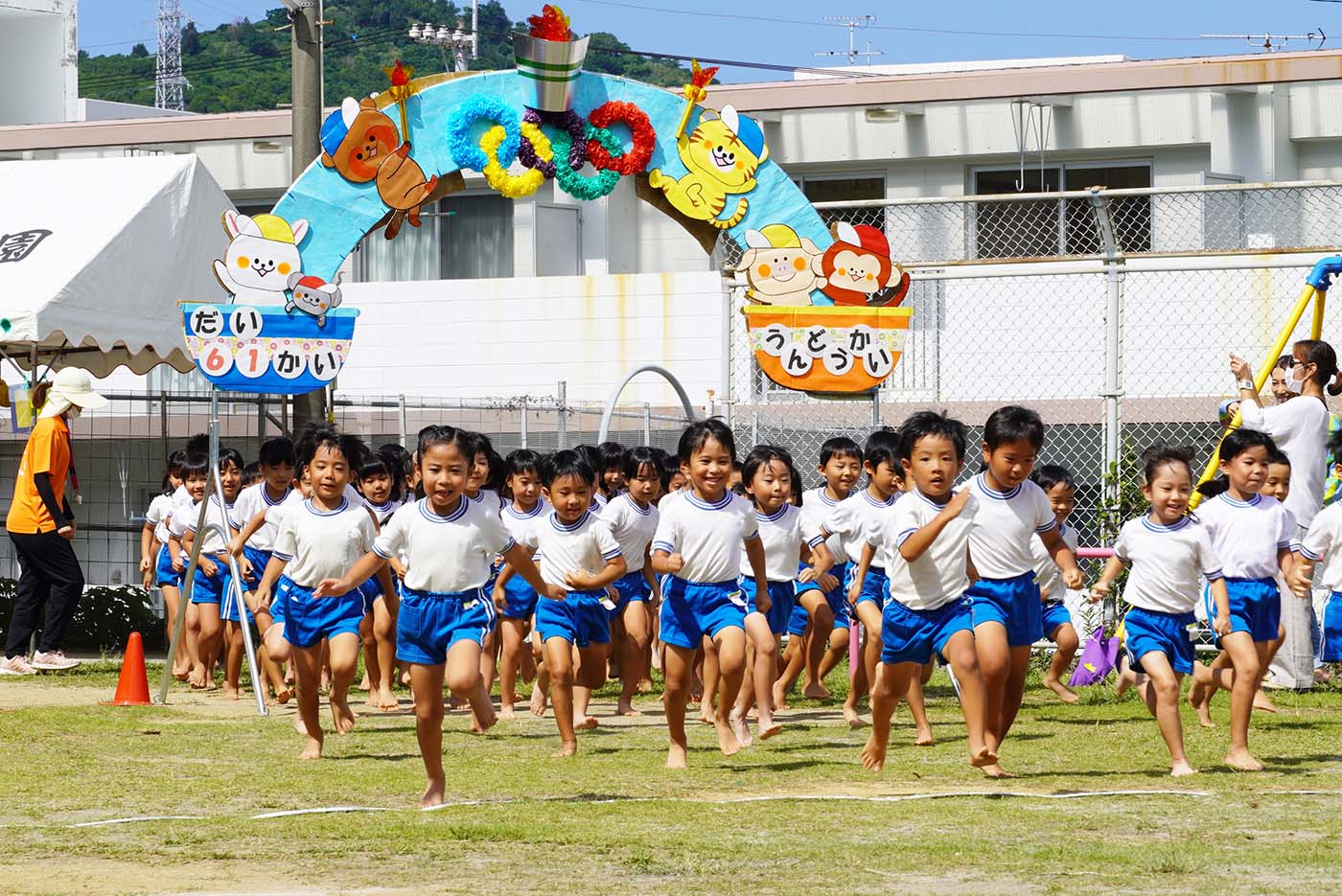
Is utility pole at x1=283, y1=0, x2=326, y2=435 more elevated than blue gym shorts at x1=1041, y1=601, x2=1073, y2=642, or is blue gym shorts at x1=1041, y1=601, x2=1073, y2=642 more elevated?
utility pole at x1=283, y1=0, x2=326, y2=435

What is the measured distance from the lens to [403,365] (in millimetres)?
24188

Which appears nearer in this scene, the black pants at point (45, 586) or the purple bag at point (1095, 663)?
the purple bag at point (1095, 663)

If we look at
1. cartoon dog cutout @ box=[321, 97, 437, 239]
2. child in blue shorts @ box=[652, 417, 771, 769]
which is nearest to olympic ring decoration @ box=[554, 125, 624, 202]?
cartoon dog cutout @ box=[321, 97, 437, 239]

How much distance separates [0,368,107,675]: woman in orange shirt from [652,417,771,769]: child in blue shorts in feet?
20.1

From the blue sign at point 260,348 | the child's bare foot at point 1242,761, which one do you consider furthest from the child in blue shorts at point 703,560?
the blue sign at point 260,348

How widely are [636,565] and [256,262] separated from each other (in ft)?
12.3

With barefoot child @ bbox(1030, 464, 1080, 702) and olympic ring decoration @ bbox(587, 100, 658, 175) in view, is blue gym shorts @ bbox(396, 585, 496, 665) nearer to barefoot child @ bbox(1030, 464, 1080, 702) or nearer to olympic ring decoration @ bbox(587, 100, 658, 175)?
barefoot child @ bbox(1030, 464, 1080, 702)

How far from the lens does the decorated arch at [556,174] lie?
13312 mm

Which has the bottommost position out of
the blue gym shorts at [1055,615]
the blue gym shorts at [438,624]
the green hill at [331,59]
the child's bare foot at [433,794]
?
the child's bare foot at [433,794]

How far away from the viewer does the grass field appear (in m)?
6.04

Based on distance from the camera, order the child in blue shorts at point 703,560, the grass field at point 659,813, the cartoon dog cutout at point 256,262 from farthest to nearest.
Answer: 1. the cartoon dog cutout at point 256,262
2. the child in blue shorts at point 703,560
3. the grass field at point 659,813

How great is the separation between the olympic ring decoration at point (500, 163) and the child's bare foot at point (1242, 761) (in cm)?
691

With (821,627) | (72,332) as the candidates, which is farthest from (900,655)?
(72,332)

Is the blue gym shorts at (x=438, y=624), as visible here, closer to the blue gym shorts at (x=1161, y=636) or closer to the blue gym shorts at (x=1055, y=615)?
the blue gym shorts at (x=1161, y=636)
